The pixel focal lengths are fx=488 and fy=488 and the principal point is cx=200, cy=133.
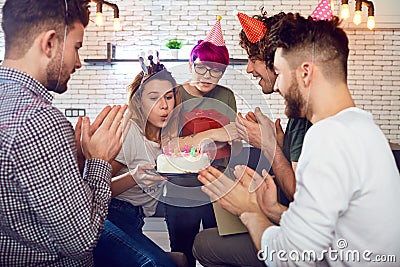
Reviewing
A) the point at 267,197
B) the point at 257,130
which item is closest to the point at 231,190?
the point at 267,197

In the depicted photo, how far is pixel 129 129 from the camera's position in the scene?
1.23 metres

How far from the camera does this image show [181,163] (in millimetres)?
1262

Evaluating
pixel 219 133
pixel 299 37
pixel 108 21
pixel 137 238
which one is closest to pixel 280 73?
pixel 299 37

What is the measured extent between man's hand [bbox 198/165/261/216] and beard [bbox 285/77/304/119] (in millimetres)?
177

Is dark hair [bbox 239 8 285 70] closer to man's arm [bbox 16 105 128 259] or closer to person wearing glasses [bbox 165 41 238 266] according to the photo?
person wearing glasses [bbox 165 41 238 266]

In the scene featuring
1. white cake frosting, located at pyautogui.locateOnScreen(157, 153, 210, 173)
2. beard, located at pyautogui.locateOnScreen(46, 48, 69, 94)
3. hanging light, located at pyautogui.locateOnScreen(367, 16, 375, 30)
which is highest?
hanging light, located at pyautogui.locateOnScreen(367, 16, 375, 30)

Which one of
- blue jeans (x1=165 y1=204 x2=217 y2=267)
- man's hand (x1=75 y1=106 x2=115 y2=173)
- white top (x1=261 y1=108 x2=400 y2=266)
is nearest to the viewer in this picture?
white top (x1=261 y1=108 x2=400 y2=266)

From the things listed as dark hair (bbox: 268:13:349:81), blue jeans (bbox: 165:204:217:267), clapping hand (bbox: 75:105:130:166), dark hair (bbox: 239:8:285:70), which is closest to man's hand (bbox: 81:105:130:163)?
clapping hand (bbox: 75:105:130:166)

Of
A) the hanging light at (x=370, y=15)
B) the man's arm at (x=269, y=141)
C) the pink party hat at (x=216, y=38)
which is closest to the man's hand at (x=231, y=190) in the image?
the man's arm at (x=269, y=141)

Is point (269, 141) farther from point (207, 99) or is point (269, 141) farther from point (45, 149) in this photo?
point (45, 149)

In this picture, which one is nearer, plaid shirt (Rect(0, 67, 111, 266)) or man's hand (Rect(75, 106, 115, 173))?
plaid shirt (Rect(0, 67, 111, 266))

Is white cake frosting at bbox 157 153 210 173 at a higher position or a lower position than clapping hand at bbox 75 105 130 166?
lower

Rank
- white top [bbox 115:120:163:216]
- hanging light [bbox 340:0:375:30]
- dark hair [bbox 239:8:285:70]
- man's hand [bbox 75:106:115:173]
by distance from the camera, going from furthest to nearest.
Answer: hanging light [bbox 340:0:375:30] → dark hair [bbox 239:8:285:70] → white top [bbox 115:120:163:216] → man's hand [bbox 75:106:115:173]

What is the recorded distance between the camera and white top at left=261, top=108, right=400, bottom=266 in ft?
3.02
